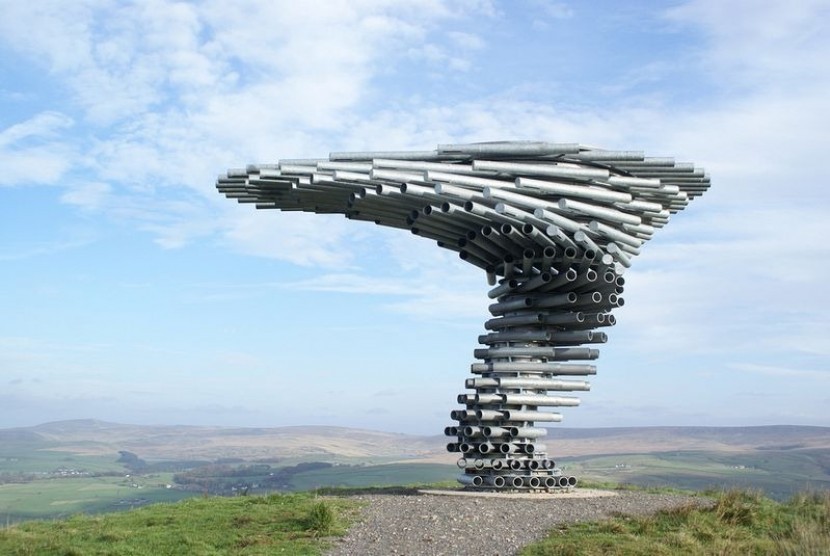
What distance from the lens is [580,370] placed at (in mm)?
19891

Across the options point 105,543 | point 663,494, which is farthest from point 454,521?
point 663,494

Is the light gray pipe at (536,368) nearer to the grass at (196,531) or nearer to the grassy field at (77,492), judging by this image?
the grass at (196,531)

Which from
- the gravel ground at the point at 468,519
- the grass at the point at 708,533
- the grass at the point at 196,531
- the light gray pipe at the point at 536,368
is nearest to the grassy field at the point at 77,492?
the grass at the point at 196,531

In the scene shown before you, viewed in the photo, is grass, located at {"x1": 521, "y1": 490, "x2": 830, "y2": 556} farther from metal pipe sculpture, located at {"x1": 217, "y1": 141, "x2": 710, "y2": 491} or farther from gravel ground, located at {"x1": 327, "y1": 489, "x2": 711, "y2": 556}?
metal pipe sculpture, located at {"x1": 217, "y1": 141, "x2": 710, "y2": 491}

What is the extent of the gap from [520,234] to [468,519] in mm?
6115

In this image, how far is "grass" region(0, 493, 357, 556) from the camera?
1376cm

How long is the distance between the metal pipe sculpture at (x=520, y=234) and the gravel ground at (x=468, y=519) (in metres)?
1.55

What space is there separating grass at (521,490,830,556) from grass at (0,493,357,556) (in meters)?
3.62

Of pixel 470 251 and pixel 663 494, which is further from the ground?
pixel 470 251

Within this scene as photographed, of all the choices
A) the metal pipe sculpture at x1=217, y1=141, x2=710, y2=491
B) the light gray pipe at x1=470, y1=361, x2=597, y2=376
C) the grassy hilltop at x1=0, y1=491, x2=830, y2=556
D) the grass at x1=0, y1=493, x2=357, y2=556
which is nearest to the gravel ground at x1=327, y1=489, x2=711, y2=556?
the grassy hilltop at x1=0, y1=491, x2=830, y2=556

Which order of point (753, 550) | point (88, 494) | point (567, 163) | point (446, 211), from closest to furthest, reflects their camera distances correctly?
point (753, 550), point (446, 211), point (567, 163), point (88, 494)

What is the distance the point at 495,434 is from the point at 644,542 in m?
5.80

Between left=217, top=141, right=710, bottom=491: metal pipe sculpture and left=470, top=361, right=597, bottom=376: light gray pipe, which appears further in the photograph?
left=470, top=361, right=597, bottom=376: light gray pipe

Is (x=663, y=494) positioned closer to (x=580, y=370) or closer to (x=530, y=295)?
(x=580, y=370)
